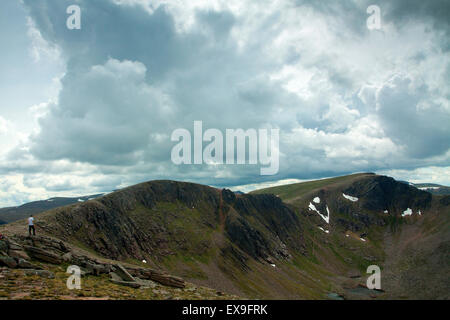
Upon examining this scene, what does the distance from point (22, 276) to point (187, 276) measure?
3472 inches

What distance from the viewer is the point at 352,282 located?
162m

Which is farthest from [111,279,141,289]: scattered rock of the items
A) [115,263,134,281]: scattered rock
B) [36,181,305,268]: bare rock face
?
[36,181,305,268]: bare rock face

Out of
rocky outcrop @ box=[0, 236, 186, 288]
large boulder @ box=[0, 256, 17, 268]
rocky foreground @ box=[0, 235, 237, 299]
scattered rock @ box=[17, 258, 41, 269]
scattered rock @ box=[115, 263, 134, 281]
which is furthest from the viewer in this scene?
scattered rock @ box=[115, 263, 134, 281]

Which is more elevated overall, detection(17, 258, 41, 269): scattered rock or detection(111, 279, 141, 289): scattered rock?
detection(17, 258, 41, 269): scattered rock

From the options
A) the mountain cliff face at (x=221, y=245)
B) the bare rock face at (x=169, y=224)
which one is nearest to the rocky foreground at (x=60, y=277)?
the mountain cliff face at (x=221, y=245)

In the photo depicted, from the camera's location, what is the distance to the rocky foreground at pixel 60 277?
2172 centimetres

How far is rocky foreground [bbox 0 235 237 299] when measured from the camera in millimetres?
21719

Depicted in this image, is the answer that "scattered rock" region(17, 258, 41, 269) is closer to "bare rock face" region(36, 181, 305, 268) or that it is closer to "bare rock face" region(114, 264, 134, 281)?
"bare rock face" region(114, 264, 134, 281)

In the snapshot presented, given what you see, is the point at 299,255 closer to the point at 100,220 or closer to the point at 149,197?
the point at 149,197

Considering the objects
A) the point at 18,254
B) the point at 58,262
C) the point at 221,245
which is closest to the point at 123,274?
the point at 58,262

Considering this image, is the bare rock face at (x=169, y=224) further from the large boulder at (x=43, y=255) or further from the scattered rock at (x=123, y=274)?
the scattered rock at (x=123, y=274)
